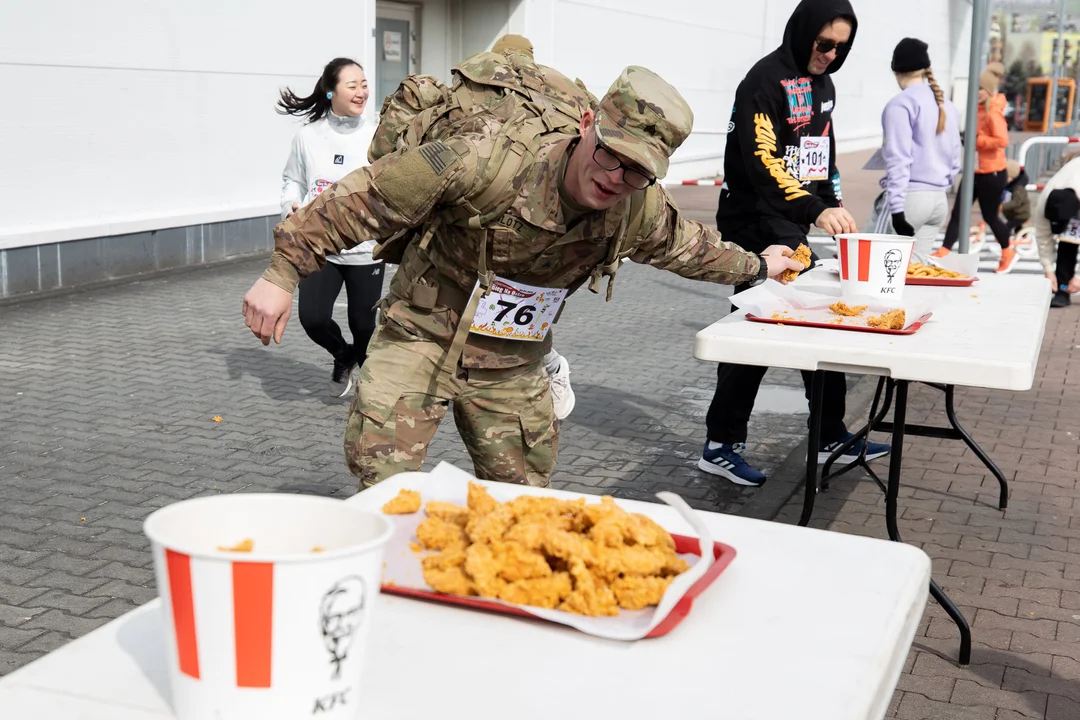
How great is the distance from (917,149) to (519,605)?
26.1 feet

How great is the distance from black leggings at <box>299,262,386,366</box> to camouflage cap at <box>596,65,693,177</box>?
4051 millimetres

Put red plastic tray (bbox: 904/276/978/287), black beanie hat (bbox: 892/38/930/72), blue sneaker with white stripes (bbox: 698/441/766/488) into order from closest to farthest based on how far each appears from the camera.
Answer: red plastic tray (bbox: 904/276/978/287) < blue sneaker with white stripes (bbox: 698/441/766/488) < black beanie hat (bbox: 892/38/930/72)

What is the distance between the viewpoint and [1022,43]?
92875 mm

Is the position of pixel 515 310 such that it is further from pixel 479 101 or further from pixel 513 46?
pixel 513 46

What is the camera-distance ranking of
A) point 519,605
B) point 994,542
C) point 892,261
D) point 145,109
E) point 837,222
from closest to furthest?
point 519,605, point 892,261, point 837,222, point 994,542, point 145,109

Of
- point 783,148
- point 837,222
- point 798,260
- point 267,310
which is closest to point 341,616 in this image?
point 267,310

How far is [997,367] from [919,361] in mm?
205

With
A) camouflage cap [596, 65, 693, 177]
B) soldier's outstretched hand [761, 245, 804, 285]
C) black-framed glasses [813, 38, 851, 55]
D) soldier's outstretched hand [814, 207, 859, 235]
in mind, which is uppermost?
black-framed glasses [813, 38, 851, 55]

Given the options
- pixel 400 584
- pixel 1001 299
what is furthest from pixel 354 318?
pixel 400 584

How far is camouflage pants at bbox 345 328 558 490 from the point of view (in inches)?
131

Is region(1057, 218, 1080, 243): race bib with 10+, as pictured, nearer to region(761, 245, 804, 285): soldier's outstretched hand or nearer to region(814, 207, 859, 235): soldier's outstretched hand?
region(814, 207, 859, 235): soldier's outstretched hand

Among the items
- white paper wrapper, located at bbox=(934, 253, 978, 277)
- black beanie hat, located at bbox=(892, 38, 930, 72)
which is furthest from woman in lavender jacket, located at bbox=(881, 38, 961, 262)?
white paper wrapper, located at bbox=(934, 253, 978, 277)

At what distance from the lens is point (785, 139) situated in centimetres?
531

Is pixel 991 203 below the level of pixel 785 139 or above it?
below
